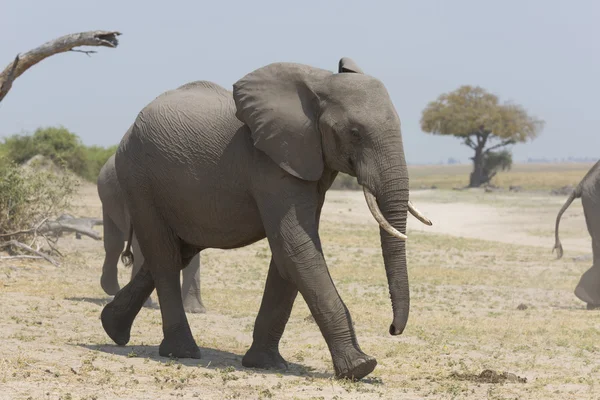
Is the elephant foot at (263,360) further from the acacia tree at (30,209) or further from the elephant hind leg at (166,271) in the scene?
the acacia tree at (30,209)

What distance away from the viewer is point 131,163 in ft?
30.1

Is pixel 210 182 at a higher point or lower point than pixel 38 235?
higher

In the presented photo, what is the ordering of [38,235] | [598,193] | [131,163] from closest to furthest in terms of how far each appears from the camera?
[131,163] < [598,193] < [38,235]

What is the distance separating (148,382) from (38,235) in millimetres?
10082

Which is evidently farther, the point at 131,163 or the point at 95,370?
the point at 131,163

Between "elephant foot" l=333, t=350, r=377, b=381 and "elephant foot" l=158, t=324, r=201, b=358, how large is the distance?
1.60 meters

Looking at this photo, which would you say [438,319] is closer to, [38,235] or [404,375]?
[404,375]

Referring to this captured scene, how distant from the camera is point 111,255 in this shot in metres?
13.6

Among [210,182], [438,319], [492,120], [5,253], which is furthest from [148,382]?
[492,120]

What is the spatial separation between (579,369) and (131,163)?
4.48 meters

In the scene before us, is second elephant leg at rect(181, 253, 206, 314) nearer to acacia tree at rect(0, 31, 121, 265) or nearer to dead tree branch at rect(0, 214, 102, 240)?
acacia tree at rect(0, 31, 121, 265)

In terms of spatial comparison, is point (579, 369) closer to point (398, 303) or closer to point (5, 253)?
point (398, 303)

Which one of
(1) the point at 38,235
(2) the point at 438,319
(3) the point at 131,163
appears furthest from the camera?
(1) the point at 38,235

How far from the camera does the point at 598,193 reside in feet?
51.6
